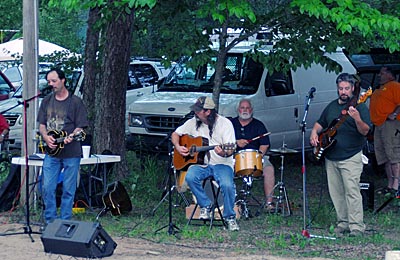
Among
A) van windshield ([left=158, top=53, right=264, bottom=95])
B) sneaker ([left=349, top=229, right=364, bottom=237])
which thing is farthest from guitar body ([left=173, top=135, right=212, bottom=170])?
van windshield ([left=158, top=53, right=264, bottom=95])

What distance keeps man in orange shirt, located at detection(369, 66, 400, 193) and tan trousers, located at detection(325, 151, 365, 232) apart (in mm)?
2729

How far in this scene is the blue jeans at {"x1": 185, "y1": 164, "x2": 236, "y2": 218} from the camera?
941cm

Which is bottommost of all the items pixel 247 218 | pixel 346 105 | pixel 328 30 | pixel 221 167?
pixel 247 218

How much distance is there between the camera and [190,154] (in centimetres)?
962

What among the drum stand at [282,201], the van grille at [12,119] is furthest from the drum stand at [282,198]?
the van grille at [12,119]

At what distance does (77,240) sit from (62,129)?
2507 mm

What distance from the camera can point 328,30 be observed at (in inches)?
409

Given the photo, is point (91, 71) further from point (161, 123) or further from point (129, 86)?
point (129, 86)

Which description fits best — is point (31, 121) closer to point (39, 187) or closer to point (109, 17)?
point (39, 187)

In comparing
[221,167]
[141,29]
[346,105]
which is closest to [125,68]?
[141,29]

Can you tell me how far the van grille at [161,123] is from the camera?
13172 mm

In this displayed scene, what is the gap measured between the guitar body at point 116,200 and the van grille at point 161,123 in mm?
2975

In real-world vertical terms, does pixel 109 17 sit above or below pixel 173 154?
above

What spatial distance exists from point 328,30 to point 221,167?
2.29m
